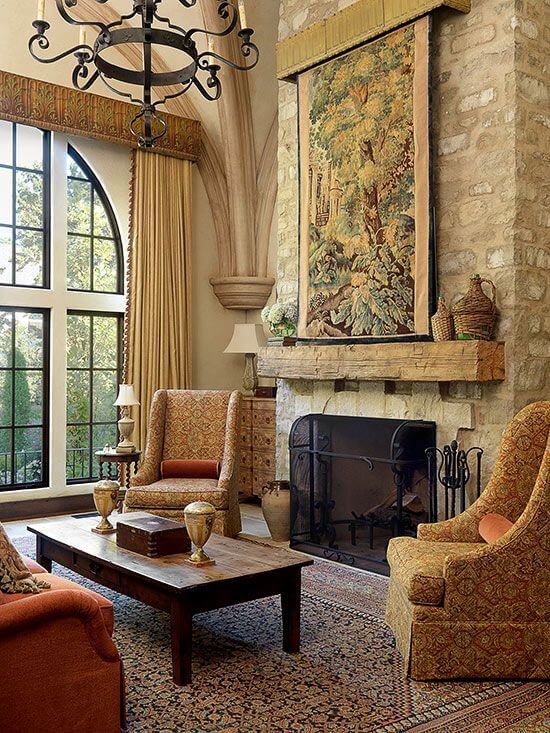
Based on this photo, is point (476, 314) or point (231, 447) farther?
point (231, 447)

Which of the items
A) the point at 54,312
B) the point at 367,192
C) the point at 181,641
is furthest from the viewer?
the point at 54,312

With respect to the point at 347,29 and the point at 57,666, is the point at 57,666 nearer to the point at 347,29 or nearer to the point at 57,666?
the point at 57,666

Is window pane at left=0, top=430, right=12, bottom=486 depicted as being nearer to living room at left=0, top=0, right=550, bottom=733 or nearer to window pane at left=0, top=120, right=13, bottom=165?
living room at left=0, top=0, right=550, bottom=733

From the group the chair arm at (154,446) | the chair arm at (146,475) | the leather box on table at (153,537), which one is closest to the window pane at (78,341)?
the chair arm at (154,446)

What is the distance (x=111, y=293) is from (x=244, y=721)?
503cm

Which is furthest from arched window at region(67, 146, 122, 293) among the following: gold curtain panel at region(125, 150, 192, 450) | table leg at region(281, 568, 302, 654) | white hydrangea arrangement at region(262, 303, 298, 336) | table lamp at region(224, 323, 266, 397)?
table leg at region(281, 568, 302, 654)

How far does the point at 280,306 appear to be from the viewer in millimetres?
6039

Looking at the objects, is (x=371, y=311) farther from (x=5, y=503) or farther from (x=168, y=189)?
(x=5, y=503)

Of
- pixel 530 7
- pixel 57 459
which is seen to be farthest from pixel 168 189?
pixel 530 7

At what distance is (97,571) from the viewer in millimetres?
3799

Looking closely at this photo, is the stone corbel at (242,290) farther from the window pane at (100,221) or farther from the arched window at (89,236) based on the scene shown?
the window pane at (100,221)

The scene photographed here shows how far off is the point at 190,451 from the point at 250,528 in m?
0.94

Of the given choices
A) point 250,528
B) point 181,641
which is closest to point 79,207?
point 250,528

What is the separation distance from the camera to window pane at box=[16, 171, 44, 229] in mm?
6844
